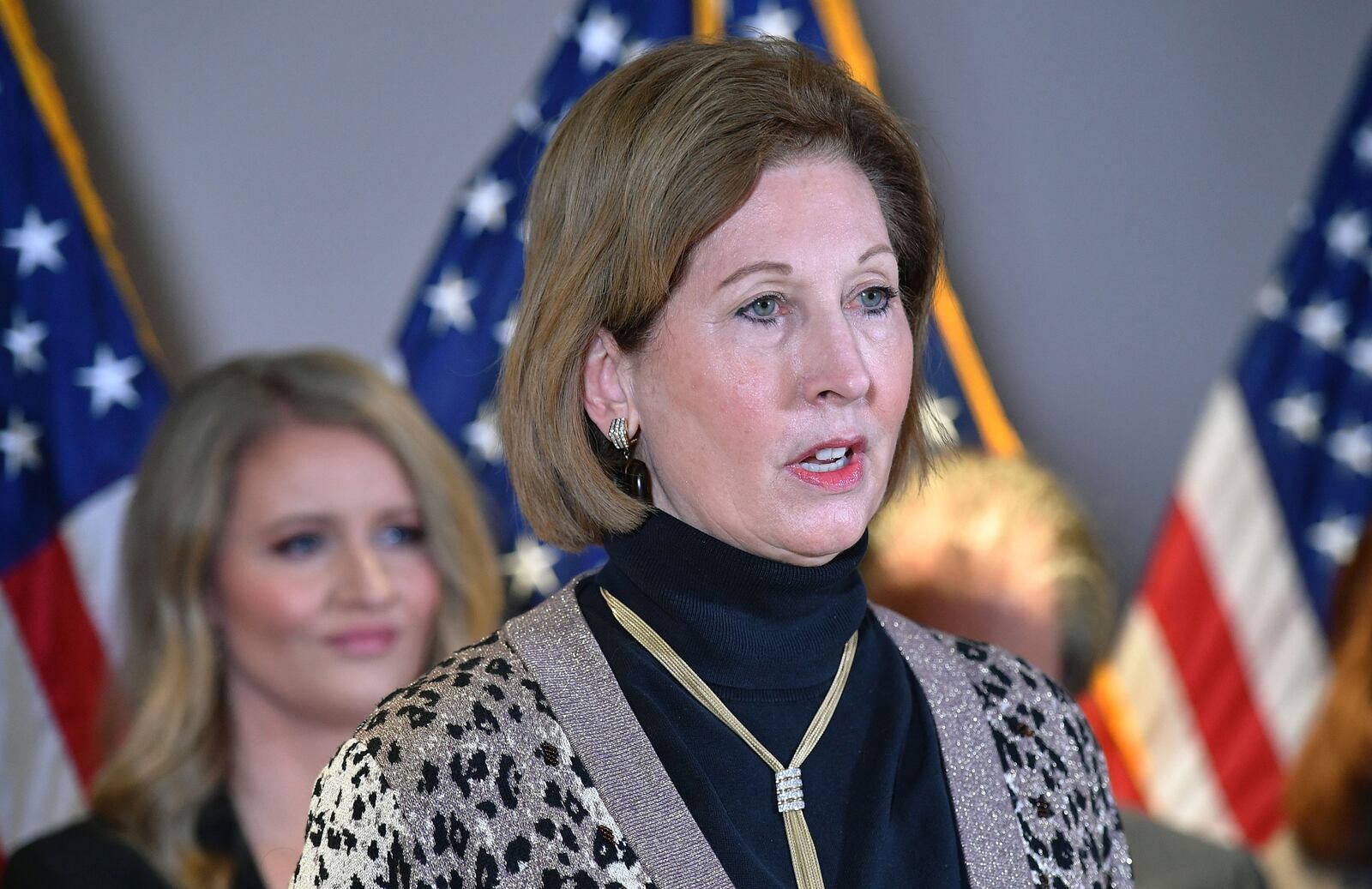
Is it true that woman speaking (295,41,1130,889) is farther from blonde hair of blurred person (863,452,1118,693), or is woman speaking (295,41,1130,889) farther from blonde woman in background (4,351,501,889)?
blonde woman in background (4,351,501,889)

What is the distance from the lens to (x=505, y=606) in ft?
11.1

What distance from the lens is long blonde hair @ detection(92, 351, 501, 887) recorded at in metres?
2.76

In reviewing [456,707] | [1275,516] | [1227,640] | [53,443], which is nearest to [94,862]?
[53,443]

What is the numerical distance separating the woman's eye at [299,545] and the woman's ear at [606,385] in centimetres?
137

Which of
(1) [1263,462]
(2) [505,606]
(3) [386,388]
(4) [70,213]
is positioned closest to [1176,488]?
(1) [1263,462]

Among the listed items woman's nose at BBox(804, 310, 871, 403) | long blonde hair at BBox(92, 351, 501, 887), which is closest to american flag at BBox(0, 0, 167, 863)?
long blonde hair at BBox(92, 351, 501, 887)

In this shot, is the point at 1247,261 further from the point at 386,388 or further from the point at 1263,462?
the point at 386,388

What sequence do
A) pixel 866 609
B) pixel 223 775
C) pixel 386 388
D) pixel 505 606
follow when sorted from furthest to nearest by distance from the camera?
pixel 505 606, pixel 386 388, pixel 223 775, pixel 866 609

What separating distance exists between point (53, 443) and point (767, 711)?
Answer: 2.03 metres

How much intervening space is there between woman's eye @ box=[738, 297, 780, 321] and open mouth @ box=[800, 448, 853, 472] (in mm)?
139

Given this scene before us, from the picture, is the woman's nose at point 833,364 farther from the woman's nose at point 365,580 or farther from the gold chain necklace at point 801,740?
the woman's nose at point 365,580

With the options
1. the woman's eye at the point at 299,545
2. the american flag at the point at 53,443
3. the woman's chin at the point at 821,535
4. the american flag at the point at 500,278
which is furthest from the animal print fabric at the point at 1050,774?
the american flag at the point at 53,443

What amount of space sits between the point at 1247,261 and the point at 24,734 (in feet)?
9.47

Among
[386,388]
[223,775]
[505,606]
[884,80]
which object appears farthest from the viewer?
[884,80]
